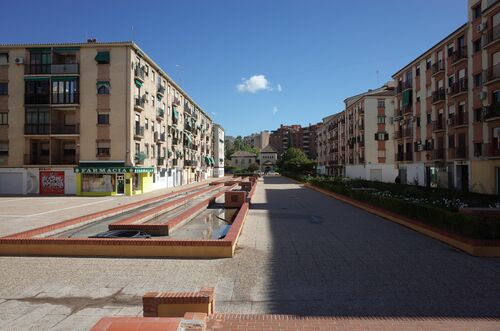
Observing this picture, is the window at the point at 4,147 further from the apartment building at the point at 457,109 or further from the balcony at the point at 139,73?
the apartment building at the point at 457,109

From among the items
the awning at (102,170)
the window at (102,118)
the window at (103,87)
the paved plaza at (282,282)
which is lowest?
the paved plaza at (282,282)

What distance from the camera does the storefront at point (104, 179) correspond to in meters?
36.0

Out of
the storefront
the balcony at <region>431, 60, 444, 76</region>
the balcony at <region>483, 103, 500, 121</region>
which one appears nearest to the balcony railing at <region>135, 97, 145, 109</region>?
the storefront

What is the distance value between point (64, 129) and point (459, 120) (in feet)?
122

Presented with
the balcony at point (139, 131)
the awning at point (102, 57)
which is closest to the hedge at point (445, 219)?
the balcony at point (139, 131)

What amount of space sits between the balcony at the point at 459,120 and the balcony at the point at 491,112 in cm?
374

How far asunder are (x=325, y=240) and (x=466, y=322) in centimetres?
713

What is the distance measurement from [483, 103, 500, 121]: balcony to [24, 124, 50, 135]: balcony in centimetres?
3858

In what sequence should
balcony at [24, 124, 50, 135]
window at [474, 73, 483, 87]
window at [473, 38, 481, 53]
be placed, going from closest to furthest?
window at [474, 73, 483, 87] → window at [473, 38, 481, 53] → balcony at [24, 124, 50, 135]

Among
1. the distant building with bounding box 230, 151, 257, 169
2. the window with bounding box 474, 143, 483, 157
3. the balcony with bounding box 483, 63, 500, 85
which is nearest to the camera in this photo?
the balcony with bounding box 483, 63, 500, 85

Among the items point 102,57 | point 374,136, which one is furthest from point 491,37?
point 102,57

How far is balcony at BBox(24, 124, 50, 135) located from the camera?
119 feet

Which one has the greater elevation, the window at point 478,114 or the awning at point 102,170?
the window at point 478,114

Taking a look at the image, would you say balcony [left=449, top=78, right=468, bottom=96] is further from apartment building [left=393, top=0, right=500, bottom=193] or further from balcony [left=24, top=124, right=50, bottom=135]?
balcony [left=24, top=124, right=50, bottom=135]
